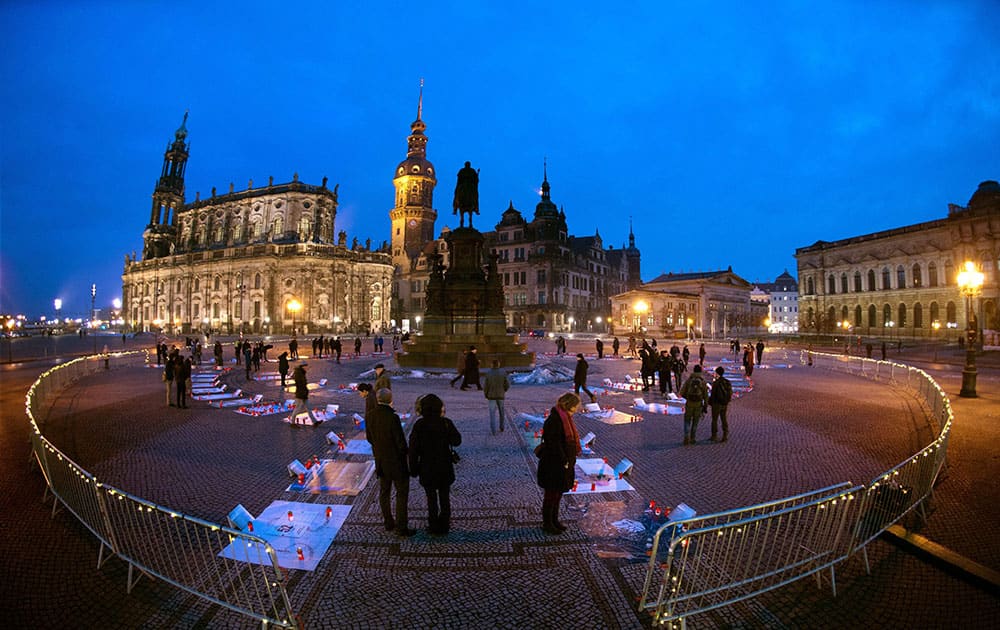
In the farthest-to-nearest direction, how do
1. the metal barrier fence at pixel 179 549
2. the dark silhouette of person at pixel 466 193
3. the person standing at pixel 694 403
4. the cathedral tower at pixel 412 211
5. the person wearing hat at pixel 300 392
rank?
the cathedral tower at pixel 412 211 < the dark silhouette of person at pixel 466 193 < the person wearing hat at pixel 300 392 < the person standing at pixel 694 403 < the metal barrier fence at pixel 179 549

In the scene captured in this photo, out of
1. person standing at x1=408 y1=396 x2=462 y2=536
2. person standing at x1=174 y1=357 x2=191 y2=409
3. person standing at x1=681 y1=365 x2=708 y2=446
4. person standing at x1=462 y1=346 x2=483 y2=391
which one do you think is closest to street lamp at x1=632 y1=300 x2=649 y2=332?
person standing at x1=462 y1=346 x2=483 y2=391

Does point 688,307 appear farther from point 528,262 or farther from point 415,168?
point 415,168

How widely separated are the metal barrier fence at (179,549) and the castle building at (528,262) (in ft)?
174

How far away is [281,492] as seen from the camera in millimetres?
6727

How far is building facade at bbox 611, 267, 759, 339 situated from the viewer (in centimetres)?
6244

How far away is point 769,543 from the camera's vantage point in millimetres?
5105

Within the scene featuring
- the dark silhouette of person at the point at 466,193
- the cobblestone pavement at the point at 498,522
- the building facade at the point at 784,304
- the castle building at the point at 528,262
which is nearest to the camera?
the cobblestone pavement at the point at 498,522

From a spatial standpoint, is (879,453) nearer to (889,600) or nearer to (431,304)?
(889,600)

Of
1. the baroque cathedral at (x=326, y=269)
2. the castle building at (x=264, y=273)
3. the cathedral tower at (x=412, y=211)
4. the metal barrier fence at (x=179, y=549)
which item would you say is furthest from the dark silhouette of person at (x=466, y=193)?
the cathedral tower at (x=412, y=211)

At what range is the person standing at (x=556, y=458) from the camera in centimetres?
521

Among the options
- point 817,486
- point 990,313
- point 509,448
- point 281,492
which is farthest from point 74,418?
point 990,313

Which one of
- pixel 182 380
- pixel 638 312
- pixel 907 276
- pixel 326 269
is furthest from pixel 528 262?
pixel 182 380

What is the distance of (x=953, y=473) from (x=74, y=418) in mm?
18939

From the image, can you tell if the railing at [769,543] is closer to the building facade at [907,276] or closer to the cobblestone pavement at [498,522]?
the cobblestone pavement at [498,522]
